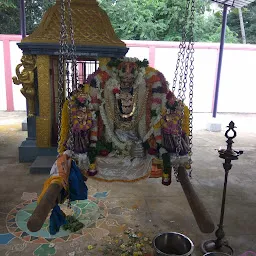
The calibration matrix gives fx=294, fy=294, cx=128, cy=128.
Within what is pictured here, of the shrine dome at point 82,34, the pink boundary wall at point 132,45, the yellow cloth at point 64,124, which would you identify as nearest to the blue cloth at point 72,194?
the yellow cloth at point 64,124

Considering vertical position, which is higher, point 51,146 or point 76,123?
point 76,123

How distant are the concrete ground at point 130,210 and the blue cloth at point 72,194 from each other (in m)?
0.64

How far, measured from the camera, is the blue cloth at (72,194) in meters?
2.86

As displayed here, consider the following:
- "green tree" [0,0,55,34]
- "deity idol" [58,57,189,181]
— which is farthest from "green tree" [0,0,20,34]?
"deity idol" [58,57,189,181]

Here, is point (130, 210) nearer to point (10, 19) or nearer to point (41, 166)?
point (41, 166)

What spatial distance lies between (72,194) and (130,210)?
4.94ft

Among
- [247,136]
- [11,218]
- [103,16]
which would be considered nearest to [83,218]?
[11,218]

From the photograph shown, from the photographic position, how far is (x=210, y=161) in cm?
663

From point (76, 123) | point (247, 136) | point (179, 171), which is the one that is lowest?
point (247, 136)

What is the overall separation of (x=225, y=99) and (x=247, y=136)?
380 cm

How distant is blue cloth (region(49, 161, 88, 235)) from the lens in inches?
113

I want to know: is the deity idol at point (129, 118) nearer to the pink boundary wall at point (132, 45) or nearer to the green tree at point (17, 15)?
the pink boundary wall at point (132, 45)

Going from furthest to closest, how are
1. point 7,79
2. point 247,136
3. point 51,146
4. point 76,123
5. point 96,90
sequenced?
point 7,79, point 247,136, point 51,146, point 96,90, point 76,123

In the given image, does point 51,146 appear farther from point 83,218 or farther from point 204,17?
point 204,17
